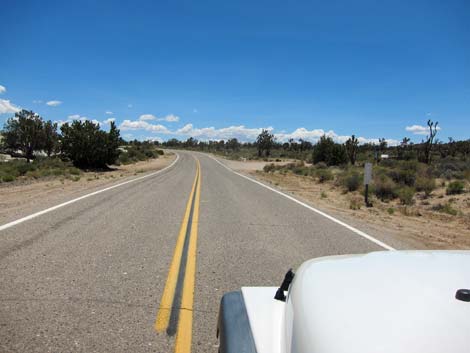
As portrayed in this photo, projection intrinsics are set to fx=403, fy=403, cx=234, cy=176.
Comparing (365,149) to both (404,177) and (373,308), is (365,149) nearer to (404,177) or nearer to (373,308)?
(404,177)

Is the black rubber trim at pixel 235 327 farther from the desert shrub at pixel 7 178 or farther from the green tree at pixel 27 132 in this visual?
the green tree at pixel 27 132

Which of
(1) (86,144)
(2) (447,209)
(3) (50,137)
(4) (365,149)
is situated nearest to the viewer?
(2) (447,209)

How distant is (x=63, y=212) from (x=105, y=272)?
545cm

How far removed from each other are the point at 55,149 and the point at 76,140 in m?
14.7

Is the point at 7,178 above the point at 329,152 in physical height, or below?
below

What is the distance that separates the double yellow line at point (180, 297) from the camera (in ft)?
12.6

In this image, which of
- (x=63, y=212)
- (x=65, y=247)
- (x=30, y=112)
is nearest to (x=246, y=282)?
(x=65, y=247)

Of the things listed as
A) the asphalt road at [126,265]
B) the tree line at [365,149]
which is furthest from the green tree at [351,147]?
the asphalt road at [126,265]

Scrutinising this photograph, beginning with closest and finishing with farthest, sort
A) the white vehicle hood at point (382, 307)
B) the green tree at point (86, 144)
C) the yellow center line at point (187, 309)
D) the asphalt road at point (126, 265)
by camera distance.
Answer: the white vehicle hood at point (382, 307), the yellow center line at point (187, 309), the asphalt road at point (126, 265), the green tree at point (86, 144)

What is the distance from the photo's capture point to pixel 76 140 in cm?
3781

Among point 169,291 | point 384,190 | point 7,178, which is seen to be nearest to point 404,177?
point 384,190

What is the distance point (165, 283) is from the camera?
5188mm

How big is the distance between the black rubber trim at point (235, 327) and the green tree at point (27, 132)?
162ft

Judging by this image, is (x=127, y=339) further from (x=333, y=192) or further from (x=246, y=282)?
(x=333, y=192)
